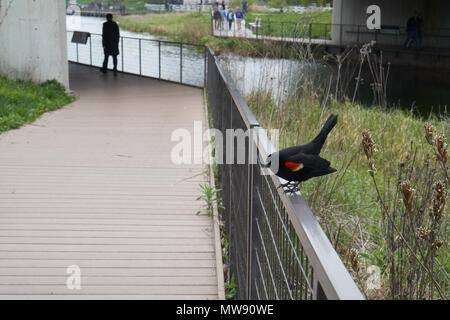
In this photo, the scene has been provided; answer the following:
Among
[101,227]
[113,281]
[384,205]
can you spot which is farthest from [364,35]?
[384,205]

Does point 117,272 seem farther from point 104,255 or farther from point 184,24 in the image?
point 184,24

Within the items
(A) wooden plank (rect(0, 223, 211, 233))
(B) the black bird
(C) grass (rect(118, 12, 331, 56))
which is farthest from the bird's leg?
(C) grass (rect(118, 12, 331, 56))

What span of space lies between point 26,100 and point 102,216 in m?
6.28

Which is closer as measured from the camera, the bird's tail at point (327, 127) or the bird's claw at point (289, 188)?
the bird's claw at point (289, 188)

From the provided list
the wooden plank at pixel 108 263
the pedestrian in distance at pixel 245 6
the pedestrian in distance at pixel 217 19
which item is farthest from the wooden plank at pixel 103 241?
the pedestrian in distance at pixel 245 6

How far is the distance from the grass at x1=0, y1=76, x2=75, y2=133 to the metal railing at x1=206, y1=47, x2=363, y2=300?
20.1 feet

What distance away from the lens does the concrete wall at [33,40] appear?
1263cm

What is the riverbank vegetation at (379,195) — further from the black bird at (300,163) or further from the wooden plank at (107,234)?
the wooden plank at (107,234)

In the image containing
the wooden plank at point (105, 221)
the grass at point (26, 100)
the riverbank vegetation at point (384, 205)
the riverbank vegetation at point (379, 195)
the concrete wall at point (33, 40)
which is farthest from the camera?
the concrete wall at point (33, 40)

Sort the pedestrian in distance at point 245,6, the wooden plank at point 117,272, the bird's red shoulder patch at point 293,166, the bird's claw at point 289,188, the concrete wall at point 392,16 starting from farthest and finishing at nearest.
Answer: the pedestrian in distance at point 245,6
the concrete wall at point 392,16
the wooden plank at point 117,272
the bird's red shoulder patch at point 293,166
the bird's claw at point 289,188

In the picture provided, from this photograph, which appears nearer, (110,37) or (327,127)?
(327,127)

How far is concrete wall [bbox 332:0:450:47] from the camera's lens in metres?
35.4

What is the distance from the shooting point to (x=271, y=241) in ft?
8.46
